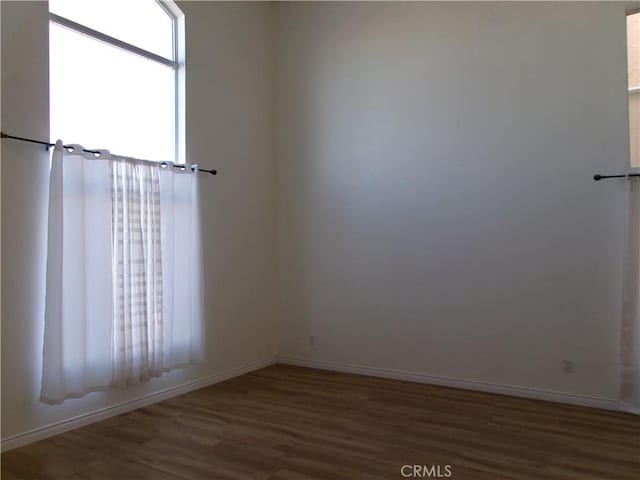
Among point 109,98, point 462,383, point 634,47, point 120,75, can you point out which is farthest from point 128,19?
point 462,383

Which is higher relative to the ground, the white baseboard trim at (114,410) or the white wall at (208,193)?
the white wall at (208,193)

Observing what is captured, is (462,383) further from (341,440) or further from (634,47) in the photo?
(634,47)

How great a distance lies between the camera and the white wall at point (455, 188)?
3797 mm

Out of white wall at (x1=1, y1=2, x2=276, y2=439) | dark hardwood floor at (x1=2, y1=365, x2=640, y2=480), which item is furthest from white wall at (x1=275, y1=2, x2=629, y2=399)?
dark hardwood floor at (x1=2, y1=365, x2=640, y2=480)

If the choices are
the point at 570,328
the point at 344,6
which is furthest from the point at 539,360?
the point at 344,6

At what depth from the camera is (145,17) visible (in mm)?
4094

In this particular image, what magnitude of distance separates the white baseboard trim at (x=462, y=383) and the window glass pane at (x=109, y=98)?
2.46 m

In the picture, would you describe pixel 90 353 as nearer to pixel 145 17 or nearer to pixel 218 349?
pixel 218 349

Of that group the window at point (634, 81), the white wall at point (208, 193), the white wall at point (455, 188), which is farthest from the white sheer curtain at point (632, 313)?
the white wall at point (208, 193)

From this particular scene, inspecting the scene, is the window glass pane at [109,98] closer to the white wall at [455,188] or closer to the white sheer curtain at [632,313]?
the white wall at [455,188]

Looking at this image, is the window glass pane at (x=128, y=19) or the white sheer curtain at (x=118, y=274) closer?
the white sheer curtain at (x=118, y=274)

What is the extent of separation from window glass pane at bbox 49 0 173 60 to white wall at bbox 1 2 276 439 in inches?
7.9

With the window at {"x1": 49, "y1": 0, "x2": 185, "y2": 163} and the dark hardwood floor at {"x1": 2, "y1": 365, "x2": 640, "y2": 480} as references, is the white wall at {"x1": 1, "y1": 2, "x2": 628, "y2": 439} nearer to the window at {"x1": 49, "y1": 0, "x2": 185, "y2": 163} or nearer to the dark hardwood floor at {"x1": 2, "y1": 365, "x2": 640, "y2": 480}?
the window at {"x1": 49, "y1": 0, "x2": 185, "y2": 163}

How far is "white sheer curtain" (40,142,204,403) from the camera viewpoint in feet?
10.3
